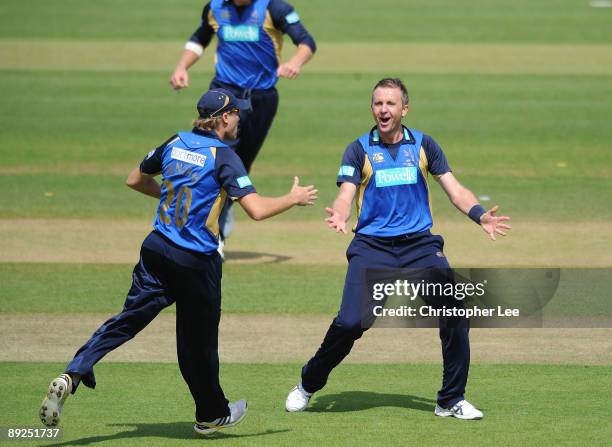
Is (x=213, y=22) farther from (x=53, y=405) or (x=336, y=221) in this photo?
(x=53, y=405)

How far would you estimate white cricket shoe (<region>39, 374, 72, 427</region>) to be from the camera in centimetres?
704

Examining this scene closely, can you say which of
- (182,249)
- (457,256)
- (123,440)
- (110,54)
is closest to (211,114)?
(182,249)

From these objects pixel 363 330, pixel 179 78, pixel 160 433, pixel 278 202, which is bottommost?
pixel 160 433

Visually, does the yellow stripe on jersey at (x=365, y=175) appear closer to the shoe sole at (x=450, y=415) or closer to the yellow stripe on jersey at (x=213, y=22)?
the shoe sole at (x=450, y=415)

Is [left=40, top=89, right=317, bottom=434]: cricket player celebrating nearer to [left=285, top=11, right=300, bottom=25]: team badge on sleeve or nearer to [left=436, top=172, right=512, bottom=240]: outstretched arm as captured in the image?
[left=436, top=172, right=512, bottom=240]: outstretched arm

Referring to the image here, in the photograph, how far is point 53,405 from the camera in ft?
23.1

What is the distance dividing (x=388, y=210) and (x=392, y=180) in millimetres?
191

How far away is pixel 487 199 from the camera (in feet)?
48.8

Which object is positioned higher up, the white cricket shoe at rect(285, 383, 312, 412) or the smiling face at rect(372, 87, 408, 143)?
the smiling face at rect(372, 87, 408, 143)

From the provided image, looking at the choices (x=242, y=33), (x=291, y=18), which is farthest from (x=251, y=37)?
(x=291, y=18)

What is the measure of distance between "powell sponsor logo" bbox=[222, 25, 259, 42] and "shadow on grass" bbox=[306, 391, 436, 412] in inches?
Result: 199

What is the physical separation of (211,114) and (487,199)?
7.87 m

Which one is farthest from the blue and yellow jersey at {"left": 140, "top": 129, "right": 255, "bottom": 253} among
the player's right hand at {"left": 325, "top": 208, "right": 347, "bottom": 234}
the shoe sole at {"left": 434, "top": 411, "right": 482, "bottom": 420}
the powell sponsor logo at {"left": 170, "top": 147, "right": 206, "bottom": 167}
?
the shoe sole at {"left": 434, "top": 411, "right": 482, "bottom": 420}

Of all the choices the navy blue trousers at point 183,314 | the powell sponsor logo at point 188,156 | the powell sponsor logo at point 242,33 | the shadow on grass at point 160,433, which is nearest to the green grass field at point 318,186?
the shadow on grass at point 160,433
